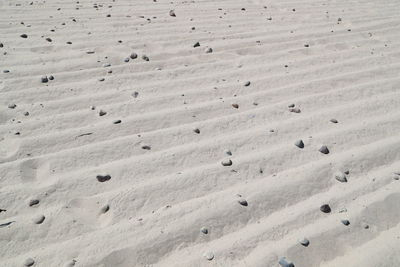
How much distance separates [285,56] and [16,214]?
8.29 feet

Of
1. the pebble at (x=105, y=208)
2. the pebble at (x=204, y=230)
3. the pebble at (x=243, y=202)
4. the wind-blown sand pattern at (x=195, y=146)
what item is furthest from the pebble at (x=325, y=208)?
the pebble at (x=105, y=208)

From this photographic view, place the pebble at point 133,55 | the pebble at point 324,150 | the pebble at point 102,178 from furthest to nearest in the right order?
the pebble at point 133,55, the pebble at point 324,150, the pebble at point 102,178

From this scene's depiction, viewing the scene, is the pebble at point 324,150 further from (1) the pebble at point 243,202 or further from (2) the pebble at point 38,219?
(2) the pebble at point 38,219

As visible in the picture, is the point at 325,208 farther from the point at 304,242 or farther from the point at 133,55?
the point at 133,55

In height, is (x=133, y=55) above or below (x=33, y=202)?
above

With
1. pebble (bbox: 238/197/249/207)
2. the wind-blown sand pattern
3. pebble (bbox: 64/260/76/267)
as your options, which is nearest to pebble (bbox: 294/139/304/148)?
the wind-blown sand pattern

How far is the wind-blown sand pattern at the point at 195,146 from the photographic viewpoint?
5.74 ft

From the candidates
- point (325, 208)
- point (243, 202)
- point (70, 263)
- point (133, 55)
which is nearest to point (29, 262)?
point (70, 263)

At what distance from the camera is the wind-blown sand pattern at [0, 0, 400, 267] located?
1748 mm

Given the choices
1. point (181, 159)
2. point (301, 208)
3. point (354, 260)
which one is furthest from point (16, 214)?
point (354, 260)

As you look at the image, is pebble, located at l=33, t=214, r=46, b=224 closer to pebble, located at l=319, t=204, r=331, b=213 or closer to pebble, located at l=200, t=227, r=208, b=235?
pebble, located at l=200, t=227, r=208, b=235

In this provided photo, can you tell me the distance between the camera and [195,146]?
229cm

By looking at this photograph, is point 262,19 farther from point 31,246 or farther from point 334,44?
point 31,246

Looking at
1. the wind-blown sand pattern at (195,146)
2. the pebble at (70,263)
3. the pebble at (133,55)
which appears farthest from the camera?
the pebble at (133,55)
